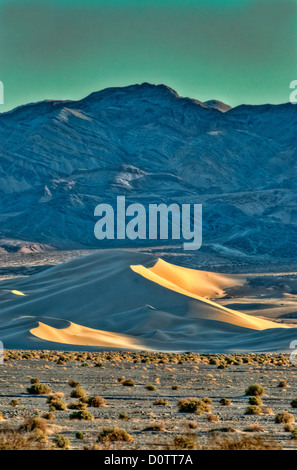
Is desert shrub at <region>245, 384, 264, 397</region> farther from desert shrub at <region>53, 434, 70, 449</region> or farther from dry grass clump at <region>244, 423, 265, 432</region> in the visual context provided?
desert shrub at <region>53, 434, 70, 449</region>

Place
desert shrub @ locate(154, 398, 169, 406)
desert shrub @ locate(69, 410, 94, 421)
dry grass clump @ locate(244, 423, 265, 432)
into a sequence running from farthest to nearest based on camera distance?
desert shrub @ locate(154, 398, 169, 406)
desert shrub @ locate(69, 410, 94, 421)
dry grass clump @ locate(244, 423, 265, 432)

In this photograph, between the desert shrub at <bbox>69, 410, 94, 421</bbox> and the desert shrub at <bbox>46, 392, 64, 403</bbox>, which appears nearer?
the desert shrub at <bbox>69, 410, 94, 421</bbox>

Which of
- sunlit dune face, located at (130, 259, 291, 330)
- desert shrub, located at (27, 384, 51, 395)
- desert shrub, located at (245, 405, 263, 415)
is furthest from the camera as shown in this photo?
sunlit dune face, located at (130, 259, 291, 330)

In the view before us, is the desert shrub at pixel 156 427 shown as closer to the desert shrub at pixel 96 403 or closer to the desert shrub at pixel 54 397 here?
the desert shrub at pixel 96 403

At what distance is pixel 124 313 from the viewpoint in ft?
237

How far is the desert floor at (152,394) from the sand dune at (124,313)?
528 inches

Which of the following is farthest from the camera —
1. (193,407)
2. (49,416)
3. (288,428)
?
(193,407)

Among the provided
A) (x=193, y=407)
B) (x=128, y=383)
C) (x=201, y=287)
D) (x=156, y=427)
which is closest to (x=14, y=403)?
(x=193, y=407)

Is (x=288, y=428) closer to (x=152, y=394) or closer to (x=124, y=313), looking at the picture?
(x=152, y=394)

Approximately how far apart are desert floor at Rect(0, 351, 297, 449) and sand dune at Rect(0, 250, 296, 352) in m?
13.4

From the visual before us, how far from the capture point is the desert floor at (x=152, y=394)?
1502 centimetres

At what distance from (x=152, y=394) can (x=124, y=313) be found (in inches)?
1902

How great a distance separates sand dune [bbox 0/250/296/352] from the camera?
56034 mm

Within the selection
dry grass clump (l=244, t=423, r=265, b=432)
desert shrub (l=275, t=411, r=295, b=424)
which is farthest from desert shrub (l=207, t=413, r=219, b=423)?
dry grass clump (l=244, t=423, r=265, b=432)
